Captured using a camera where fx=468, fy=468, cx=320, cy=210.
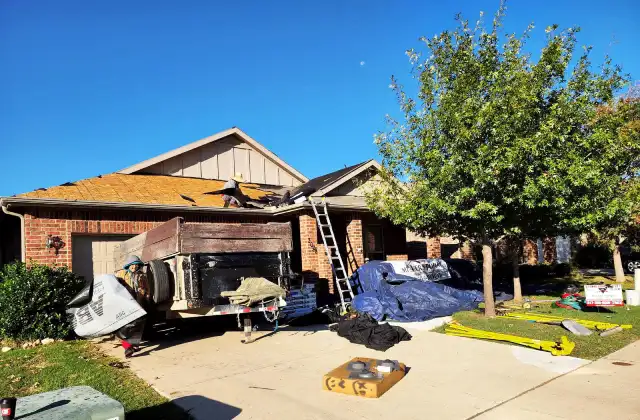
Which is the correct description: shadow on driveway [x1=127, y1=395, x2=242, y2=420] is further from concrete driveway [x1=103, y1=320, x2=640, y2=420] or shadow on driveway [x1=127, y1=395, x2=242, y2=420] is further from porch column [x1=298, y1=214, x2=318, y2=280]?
porch column [x1=298, y1=214, x2=318, y2=280]

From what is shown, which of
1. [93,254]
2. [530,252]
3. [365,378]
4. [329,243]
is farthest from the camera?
[530,252]

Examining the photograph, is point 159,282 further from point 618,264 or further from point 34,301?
point 618,264

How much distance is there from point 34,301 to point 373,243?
955 cm

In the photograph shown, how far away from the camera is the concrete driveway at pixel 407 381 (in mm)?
4707

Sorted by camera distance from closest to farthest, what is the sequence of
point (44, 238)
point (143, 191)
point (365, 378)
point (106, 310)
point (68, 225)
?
point (365, 378) → point (106, 310) → point (44, 238) → point (68, 225) → point (143, 191)

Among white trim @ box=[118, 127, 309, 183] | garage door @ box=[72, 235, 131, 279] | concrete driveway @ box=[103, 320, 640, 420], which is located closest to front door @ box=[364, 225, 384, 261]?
white trim @ box=[118, 127, 309, 183]

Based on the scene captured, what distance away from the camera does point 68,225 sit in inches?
393

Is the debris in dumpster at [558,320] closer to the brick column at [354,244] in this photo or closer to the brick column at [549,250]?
the brick column at [354,244]

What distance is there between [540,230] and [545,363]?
5574 mm

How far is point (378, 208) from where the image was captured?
1134cm

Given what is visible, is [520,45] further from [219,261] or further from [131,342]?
[131,342]

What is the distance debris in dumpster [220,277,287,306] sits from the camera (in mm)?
7355

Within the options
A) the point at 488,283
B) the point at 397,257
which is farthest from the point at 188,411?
the point at 397,257

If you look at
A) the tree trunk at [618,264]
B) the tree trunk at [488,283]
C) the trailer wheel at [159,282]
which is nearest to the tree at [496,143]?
the tree trunk at [488,283]
